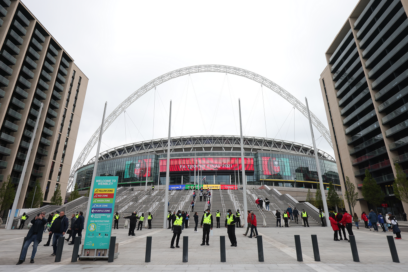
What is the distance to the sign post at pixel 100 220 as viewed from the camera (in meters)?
8.31

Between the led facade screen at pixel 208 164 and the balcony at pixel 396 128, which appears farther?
the led facade screen at pixel 208 164

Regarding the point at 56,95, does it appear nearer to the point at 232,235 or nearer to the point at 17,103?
the point at 17,103

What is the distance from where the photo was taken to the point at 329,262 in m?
7.56

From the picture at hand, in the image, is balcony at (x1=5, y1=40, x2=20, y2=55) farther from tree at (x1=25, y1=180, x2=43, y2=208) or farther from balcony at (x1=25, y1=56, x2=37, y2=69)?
tree at (x1=25, y1=180, x2=43, y2=208)

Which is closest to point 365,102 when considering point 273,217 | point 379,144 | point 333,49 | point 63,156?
point 379,144

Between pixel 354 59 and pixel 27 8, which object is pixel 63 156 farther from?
pixel 354 59

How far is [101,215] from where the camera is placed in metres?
8.57

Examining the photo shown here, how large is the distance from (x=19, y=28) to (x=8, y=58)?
8278mm

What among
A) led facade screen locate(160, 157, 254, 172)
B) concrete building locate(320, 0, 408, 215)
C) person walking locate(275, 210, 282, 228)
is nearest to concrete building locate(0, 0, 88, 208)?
led facade screen locate(160, 157, 254, 172)

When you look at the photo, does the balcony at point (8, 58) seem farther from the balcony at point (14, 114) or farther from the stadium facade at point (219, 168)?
the stadium facade at point (219, 168)

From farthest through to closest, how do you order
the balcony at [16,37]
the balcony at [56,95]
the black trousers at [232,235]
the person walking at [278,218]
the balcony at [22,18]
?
1. the balcony at [56,95]
2. the balcony at [22,18]
3. the balcony at [16,37]
4. the person walking at [278,218]
5. the black trousers at [232,235]

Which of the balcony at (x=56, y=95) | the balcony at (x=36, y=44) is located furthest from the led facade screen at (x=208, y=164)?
the balcony at (x=36, y=44)

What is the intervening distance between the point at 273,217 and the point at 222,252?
20497 millimetres

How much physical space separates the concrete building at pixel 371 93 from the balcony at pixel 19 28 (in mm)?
72230
